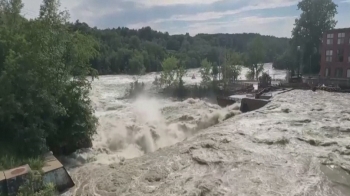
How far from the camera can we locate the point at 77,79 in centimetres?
2298

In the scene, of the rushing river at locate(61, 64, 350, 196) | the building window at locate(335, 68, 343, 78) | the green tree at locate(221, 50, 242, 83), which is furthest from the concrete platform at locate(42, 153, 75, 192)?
the green tree at locate(221, 50, 242, 83)

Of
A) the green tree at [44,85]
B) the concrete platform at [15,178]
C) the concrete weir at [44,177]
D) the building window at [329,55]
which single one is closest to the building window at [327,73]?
the building window at [329,55]

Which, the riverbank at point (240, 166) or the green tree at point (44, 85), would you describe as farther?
the green tree at point (44, 85)

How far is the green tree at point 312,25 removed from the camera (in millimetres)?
76750

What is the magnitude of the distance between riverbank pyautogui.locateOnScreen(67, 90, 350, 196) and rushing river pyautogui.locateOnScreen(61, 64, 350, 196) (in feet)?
0.15

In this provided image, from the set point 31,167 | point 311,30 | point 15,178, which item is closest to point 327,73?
point 311,30

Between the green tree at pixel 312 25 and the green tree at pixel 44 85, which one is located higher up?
the green tree at pixel 312 25

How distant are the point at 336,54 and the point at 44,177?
62.2m

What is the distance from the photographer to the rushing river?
14945mm

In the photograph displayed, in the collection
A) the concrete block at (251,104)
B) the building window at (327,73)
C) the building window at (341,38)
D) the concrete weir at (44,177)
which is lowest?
the concrete block at (251,104)

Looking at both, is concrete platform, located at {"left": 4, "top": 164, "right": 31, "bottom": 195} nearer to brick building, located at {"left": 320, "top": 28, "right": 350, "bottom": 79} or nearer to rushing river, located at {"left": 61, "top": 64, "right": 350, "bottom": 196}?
rushing river, located at {"left": 61, "top": 64, "right": 350, "bottom": 196}

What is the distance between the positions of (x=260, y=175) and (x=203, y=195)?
3.69m

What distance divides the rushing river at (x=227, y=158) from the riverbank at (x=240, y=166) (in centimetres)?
5

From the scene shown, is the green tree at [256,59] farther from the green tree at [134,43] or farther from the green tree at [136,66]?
the green tree at [134,43]
